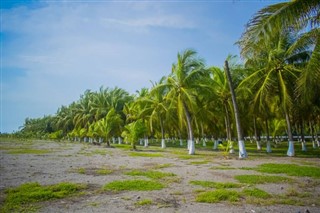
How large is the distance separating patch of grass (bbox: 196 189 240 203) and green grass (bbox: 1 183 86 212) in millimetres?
4315

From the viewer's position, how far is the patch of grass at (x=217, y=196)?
7.61 metres

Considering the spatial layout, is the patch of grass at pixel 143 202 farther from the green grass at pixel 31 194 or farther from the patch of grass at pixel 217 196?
the green grass at pixel 31 194

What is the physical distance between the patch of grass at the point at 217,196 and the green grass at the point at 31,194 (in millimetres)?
4315

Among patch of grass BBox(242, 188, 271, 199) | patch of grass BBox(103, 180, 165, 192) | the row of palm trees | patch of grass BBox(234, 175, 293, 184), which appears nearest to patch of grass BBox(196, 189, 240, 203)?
patch of grass BBox(242, 188, 271, 199)

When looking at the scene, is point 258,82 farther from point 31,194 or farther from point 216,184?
point 31,194

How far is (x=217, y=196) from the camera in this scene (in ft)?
25.9

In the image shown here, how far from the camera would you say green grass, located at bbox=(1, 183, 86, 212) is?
715cm

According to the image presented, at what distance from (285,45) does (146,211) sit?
20.3 meters

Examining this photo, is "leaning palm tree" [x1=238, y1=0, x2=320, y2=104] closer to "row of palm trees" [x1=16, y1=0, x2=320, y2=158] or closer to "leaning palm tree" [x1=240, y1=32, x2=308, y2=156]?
"row of palm trees" [x1=16, y1=0, x2=320, y2=158]

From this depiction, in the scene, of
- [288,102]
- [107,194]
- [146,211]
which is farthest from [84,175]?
[288,102]

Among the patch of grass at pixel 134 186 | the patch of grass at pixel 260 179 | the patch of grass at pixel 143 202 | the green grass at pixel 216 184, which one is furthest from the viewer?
the patch of grass at pixel 260 179

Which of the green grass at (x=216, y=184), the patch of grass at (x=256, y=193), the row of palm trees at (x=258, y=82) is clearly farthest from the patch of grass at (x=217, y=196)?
the row of palm trees at (x=258, y=82)

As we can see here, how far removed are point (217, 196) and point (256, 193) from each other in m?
1.41

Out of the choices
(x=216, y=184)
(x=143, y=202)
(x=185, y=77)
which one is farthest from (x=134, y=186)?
(x=185, y=77)
